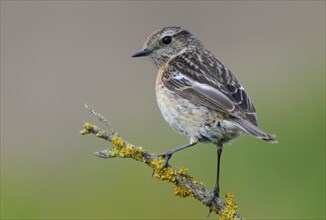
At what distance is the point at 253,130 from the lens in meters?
7.92

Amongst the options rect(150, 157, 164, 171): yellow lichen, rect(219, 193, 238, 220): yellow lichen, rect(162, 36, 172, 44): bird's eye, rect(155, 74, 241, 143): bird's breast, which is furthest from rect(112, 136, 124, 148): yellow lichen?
rect(162, 36, 172, 44): bird's eye

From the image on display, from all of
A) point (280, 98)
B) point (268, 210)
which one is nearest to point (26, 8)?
point (280, 98)

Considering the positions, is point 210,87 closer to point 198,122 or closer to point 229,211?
point 198,122

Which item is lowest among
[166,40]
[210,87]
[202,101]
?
[202,101]

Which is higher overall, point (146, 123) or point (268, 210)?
point (146, 123)

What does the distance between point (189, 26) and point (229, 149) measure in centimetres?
538

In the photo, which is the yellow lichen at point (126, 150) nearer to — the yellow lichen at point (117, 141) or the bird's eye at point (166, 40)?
the yellow lichen at point (117, 141)

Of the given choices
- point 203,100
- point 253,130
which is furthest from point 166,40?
point 253,130

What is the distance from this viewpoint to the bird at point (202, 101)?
828 centimetres

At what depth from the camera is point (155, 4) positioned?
64.9 feet

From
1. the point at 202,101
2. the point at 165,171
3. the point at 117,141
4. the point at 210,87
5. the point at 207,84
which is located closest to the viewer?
the point at 117,141

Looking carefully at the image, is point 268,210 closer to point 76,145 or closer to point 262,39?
point 76,145

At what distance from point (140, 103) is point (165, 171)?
10.4 m

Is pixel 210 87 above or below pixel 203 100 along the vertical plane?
above
